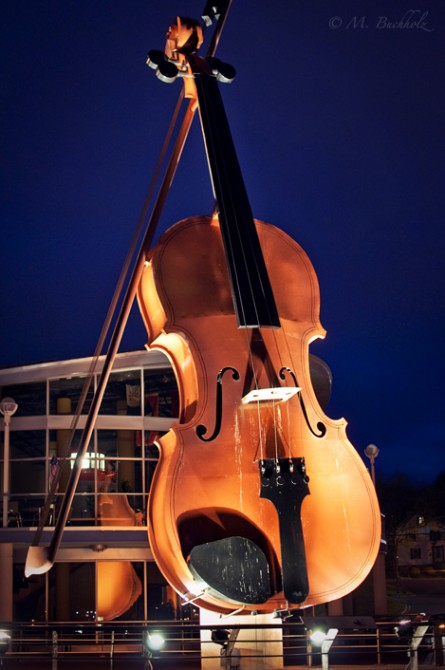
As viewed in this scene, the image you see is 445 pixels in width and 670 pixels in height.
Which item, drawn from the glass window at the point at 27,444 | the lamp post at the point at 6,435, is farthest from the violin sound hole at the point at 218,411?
the glass window at the point at 27,444

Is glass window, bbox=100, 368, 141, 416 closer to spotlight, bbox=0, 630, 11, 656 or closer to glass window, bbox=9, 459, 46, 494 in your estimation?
glass window, bbox=9, 459, 46, 494

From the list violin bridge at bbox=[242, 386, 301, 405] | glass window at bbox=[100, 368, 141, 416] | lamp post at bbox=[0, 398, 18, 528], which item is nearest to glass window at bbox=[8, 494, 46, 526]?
lamp post at bbox=[0, 398, 18, 528]

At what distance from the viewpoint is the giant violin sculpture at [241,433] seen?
579 centimetres

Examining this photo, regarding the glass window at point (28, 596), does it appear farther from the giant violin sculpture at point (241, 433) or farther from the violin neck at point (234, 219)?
the violin neck at point (234, 219)

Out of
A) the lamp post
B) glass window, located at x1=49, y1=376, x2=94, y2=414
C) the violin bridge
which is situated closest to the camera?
the violin bridge

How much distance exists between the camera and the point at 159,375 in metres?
17.1

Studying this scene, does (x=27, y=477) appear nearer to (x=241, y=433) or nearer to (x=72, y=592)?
(x=72, y=592)

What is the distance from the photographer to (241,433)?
20.7ft

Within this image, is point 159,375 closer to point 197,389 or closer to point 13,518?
point 13,518

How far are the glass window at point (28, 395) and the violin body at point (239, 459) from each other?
10551 millimetres

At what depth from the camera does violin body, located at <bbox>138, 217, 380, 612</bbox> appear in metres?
5.83

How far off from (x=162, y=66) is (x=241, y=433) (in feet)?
11.1

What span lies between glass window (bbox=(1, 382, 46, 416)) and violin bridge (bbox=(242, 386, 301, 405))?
11245 mm

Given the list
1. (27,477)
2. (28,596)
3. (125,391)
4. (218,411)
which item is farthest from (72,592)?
(218,411)
